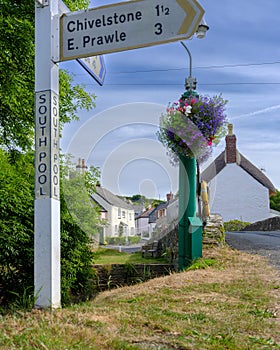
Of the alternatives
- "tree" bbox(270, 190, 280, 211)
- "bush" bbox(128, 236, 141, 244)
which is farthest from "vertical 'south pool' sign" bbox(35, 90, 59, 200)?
"tree" bbox(270, 190, 280, 211)

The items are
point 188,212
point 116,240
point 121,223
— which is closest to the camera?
point 188,212

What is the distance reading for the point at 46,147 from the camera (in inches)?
183

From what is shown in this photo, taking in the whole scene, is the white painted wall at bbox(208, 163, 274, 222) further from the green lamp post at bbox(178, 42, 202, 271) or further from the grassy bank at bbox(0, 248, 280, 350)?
the grassy bank at bbox(0, 248, 280, 350)

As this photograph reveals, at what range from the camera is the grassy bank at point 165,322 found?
362 centimetres

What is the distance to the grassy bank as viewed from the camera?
362 centimetres

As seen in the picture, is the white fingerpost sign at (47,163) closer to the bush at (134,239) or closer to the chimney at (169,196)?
the chimney at (169,196)

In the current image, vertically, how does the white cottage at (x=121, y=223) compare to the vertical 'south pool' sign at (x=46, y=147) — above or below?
below

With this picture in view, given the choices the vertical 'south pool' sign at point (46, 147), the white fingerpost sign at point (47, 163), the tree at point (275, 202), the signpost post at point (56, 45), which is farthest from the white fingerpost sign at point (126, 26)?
the tree at point (275, 202)

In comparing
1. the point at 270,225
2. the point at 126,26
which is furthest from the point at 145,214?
the point at 270,225

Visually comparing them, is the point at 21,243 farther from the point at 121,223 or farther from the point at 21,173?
the point at 121,223

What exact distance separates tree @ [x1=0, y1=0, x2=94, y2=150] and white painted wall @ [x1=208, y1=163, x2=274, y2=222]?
87.3ft

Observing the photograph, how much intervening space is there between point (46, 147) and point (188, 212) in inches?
184

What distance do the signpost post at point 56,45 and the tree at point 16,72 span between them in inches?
191

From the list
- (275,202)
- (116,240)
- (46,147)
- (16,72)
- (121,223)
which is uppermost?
(16,72)
